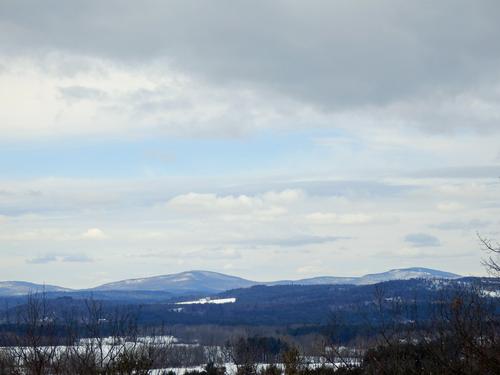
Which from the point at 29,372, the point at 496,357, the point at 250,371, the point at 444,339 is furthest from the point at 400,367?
the point at 29,372

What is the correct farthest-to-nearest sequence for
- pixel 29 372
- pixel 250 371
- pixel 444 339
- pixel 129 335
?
1. pixel 250 371
2. pixel 444 339
3. pixel 129 335
4. pixel 29 372

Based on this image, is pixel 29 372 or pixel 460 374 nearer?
pixel 29 372

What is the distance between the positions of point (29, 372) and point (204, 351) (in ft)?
387

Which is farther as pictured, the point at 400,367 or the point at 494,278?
the point at 400,367

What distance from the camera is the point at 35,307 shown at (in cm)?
2388

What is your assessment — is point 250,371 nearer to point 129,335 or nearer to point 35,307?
point 129,335

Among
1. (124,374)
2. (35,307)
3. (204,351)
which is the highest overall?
(35,307)

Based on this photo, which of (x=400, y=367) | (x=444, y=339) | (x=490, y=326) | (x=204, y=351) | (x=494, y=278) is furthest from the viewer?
(x=204, y=351)

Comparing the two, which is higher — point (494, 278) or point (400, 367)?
point (494, 278)

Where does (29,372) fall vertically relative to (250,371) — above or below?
above

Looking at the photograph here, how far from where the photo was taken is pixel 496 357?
19.3 metres

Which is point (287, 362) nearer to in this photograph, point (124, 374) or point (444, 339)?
point (444, 339)

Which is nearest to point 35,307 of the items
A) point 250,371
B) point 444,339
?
point 444,339

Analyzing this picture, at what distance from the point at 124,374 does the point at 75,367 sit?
243 cm
